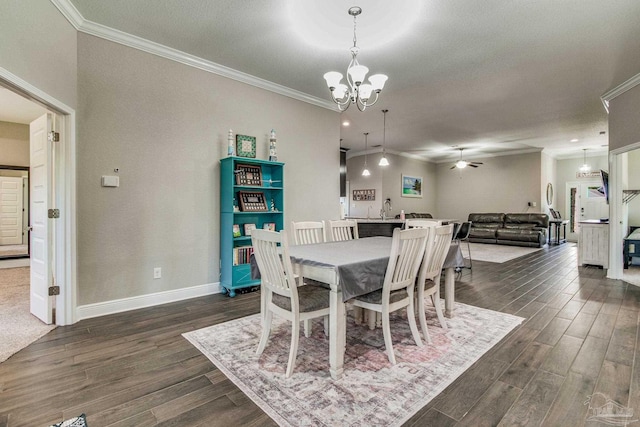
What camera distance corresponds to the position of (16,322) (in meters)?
2.81

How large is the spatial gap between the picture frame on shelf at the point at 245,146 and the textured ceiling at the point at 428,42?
834 millimetres

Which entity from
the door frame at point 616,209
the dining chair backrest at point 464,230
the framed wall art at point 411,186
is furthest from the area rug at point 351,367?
the framed wall art at point 411,186

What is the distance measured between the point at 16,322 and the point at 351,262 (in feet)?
10.5

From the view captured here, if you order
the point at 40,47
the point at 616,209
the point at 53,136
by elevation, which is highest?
the point at 40,47

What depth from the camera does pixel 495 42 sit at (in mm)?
3146

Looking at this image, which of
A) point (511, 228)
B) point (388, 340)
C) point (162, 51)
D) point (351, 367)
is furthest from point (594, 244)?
point (162, 51)

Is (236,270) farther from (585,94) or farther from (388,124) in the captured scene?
(585,94)

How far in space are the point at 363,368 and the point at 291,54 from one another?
3220 millimetres

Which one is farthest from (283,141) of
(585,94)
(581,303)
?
(585,94)

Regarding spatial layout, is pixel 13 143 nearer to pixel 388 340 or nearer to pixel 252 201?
pixel 252 201

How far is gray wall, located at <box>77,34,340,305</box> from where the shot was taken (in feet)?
9.66

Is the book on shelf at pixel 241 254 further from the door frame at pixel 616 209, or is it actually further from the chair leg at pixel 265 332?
the door frame at pixel 616 209

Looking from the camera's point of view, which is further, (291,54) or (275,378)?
(291,54)

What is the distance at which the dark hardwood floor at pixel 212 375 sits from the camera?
63.0 inches
